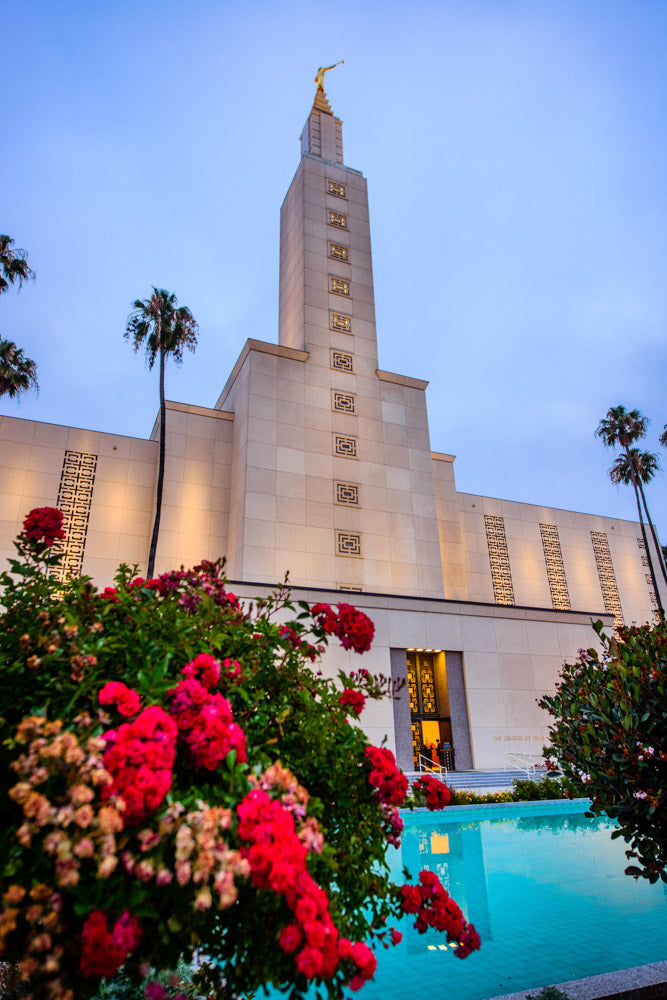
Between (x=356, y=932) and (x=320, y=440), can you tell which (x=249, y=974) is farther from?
(x=320, y=440)

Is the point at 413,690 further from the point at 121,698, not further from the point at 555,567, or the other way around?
the point at 121,698

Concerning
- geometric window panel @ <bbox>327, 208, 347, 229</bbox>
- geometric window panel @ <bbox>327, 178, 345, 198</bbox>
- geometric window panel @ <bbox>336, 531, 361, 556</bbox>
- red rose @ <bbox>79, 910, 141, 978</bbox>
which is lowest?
red rose @ <bbox>79, 910, 141, 978</bbox>

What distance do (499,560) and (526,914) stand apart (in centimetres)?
2819

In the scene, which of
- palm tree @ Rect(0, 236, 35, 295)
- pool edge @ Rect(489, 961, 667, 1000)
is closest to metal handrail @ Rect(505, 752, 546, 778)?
pool edge @ Rect(489, 961, 667, 1000)

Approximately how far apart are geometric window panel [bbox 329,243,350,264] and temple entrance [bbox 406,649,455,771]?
22067mm

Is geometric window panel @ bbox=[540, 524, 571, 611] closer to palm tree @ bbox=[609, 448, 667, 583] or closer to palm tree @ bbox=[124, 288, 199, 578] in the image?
palm tree @ bbox=[609, 448, 667, 583]

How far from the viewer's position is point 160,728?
70.1 inches

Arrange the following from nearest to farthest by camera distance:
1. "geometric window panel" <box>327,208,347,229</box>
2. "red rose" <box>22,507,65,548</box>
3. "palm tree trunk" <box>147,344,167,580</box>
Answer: "red rose" <box>22,507,65,548</box> < "palm tree trunk" <box>147,344,167,580</box> < "geometric window panel" <box>327,208,347,229</box>

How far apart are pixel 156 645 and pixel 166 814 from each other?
881mm

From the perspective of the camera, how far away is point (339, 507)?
2667 cm

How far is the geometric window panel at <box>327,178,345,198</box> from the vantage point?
32781 mm

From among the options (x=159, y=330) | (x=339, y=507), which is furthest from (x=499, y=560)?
(x=159, y=330)

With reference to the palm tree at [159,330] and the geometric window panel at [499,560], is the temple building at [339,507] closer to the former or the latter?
the geometric window panel at [499,560]

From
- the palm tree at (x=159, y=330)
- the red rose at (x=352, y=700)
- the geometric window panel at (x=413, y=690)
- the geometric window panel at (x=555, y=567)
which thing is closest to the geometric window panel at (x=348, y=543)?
the geometric window panel at (x=413, y=690)
